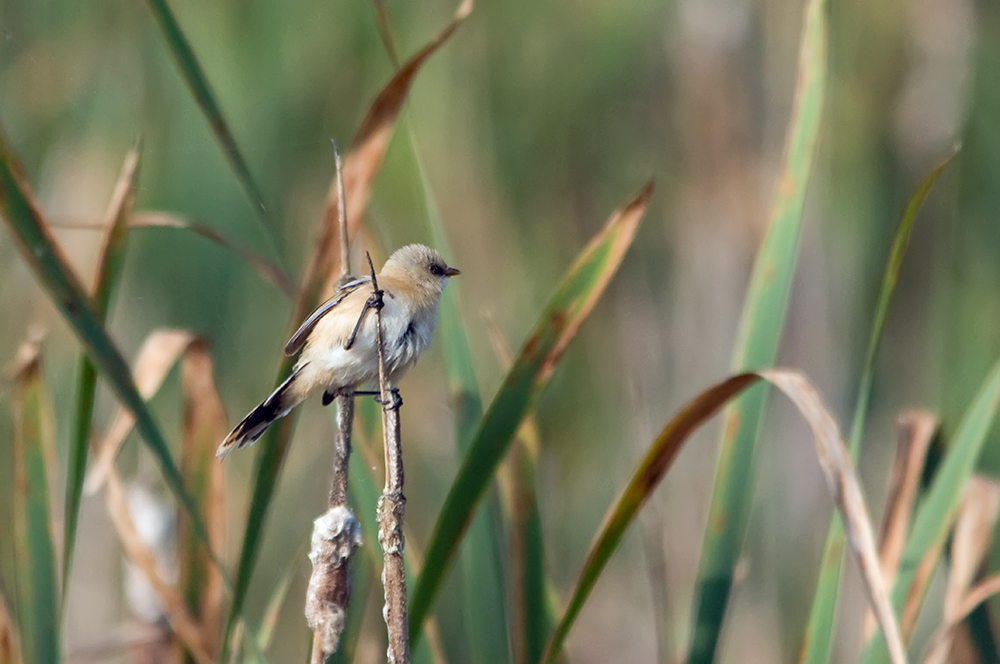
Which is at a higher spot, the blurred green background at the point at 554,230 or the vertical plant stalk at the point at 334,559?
the blurred green background at the point at 554,230

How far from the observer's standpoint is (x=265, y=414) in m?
1.06

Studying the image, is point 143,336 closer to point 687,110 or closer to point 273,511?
point 273,511

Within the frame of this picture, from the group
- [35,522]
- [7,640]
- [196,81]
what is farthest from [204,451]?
[196,81]

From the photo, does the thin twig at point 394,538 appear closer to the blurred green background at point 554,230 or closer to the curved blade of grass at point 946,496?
the curved blade of grass at point 946,496

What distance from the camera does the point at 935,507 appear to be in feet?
4.39

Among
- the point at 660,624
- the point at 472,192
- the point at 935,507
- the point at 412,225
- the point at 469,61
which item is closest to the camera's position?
the point at 935,507

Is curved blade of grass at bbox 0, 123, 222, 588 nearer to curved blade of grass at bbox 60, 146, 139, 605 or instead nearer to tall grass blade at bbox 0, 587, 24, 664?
curved blade of grass at bbox 60, 146, 139, 605

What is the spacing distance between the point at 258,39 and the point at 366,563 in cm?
177

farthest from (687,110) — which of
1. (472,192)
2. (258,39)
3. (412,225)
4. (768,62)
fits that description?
(258,39)

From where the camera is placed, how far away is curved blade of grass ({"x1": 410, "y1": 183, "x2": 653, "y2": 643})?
3.77 feet

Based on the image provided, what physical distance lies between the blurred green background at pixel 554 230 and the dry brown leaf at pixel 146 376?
78cm

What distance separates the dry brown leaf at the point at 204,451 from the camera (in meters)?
1.54

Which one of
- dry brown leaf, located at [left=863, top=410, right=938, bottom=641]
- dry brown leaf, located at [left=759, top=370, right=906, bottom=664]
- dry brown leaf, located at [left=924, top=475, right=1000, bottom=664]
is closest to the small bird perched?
dry brown leaf, located at [left=759, top=370, right=906, bottom=664]

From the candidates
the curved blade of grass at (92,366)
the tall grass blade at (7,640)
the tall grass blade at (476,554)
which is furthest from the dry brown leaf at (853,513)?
the tall grass blade at (7,640)
